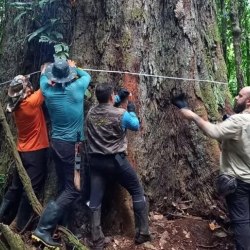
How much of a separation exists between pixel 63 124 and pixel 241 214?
8.14ft

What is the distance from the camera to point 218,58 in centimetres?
742

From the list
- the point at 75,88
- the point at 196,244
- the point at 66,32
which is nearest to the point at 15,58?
the point at 66,32

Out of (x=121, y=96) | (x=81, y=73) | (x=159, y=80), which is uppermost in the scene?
(x=81, y=73)

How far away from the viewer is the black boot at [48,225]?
5484mm

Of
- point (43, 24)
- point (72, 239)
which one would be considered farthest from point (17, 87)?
point (72, 239)

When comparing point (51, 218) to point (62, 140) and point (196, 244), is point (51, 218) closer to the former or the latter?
point (62, 140)

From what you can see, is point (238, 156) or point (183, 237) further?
point (183, 237)

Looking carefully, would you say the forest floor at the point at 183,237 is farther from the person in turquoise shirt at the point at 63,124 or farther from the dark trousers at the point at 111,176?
the person in turquoise shirt at the point at 63,124

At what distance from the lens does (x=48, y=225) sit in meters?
5.54

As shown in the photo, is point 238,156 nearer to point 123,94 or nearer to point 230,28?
point 123,94

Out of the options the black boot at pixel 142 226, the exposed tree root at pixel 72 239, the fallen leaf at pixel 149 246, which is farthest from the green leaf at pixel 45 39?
the fallen leaf at pixel 149 246

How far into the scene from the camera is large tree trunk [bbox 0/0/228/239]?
6.22m

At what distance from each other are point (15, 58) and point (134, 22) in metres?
2.29

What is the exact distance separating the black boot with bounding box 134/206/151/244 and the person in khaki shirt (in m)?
1.06
